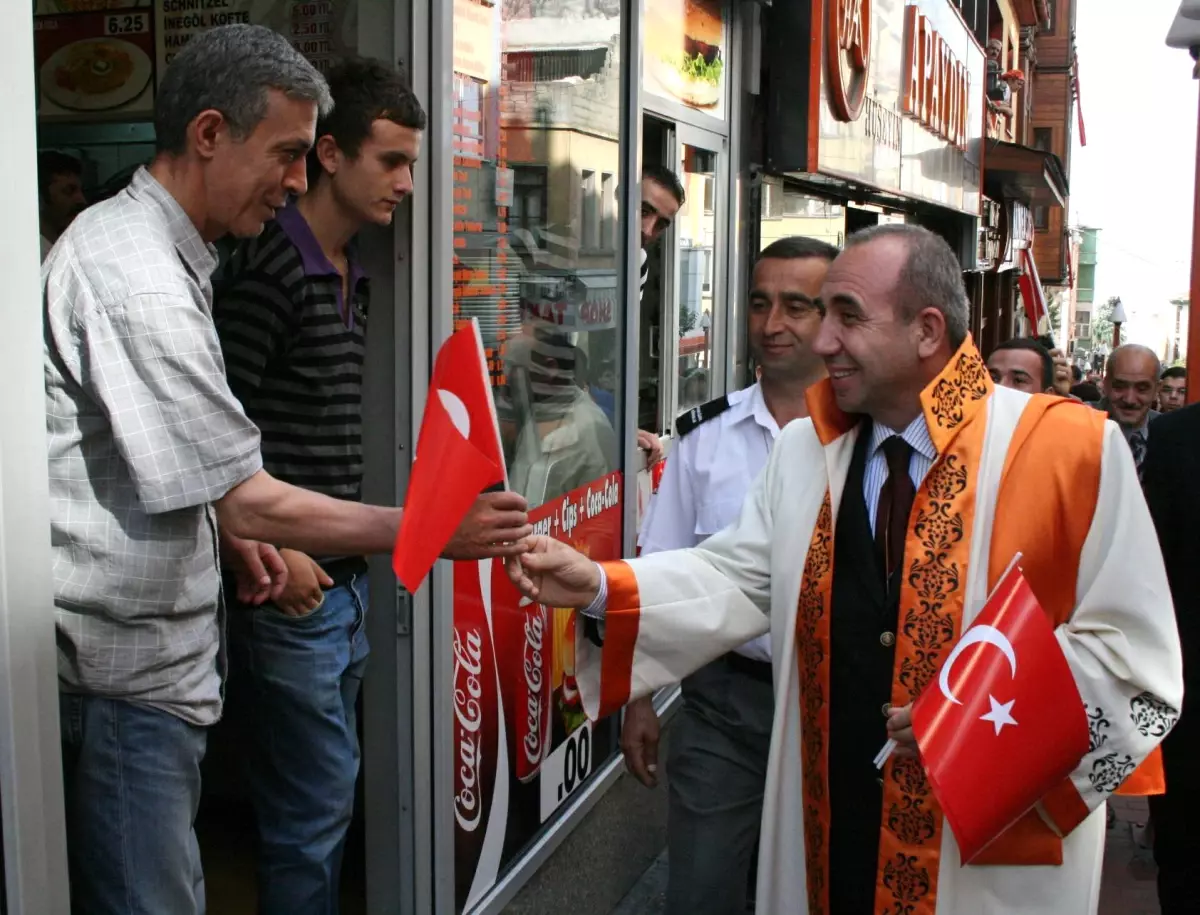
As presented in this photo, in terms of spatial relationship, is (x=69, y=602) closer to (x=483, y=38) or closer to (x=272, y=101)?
(x=272, y=101)

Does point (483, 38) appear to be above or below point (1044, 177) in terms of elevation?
below

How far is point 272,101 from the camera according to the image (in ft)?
7.81

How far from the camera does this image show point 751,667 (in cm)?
354

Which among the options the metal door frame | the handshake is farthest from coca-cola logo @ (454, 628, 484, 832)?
the metal door frame

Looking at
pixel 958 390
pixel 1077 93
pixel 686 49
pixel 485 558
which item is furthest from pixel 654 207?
pixel 1077 93

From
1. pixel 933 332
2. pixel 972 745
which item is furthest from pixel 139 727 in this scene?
pixel 933 332

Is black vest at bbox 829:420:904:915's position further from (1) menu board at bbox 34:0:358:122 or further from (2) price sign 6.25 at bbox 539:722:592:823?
(1) menu board at bbox 34:0:358:122

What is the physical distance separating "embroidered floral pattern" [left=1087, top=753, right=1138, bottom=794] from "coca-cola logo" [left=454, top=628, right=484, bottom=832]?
1.76 metres

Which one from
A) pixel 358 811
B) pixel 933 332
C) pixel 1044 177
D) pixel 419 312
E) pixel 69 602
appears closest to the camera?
pixel 69 602

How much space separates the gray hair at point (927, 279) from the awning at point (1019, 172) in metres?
15.2

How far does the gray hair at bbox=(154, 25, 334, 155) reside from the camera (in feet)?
7.68

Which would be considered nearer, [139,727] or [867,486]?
[139,727]

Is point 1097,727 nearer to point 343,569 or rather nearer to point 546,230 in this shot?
point 343,569

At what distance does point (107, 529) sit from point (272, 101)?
2.54 feet
